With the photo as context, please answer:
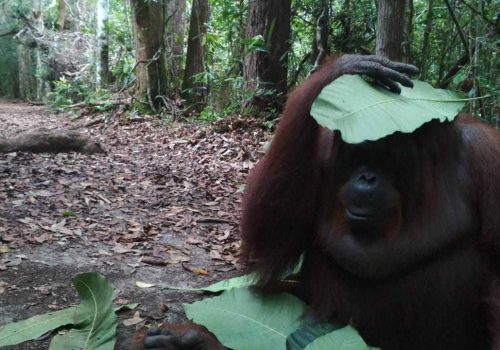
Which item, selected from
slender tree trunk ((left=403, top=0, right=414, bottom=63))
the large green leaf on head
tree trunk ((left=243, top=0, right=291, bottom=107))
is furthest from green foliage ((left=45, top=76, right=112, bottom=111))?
the large green leaf on head

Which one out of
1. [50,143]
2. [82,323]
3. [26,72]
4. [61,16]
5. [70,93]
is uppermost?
[61,16]

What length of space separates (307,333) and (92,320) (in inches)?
42.5

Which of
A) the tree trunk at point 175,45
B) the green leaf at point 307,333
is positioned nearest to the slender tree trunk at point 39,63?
the tree trunk at point 175,45

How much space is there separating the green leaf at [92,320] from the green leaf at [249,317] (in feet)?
1.32

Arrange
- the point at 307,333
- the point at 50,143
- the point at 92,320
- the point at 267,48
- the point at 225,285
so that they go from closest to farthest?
the point at 307,333
the point at 92,320
the point at 225,285
the point at 50,143
the point at 267,48

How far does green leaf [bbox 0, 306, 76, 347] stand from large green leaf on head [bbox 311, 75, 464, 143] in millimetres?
1618

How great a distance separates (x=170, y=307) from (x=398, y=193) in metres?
1.51

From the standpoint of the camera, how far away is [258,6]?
808 centimetres

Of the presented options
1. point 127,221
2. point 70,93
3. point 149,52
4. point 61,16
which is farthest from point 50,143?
point 61,16

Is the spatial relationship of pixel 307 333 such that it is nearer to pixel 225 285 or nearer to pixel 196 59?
pixel 225 285

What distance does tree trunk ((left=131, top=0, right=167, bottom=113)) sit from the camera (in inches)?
415

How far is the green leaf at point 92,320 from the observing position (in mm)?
2576

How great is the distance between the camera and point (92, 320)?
2.73 meters

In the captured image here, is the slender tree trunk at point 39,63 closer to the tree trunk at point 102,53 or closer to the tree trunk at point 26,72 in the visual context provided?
the tree trunk at point 26,72
